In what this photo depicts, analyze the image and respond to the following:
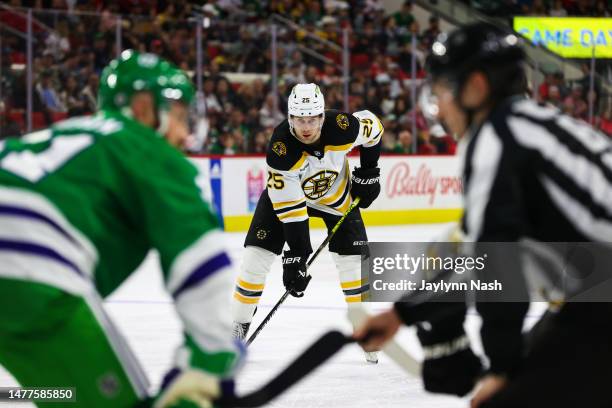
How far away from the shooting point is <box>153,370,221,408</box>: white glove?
5.52ft

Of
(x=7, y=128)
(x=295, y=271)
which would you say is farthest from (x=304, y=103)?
(x=7, y=128)

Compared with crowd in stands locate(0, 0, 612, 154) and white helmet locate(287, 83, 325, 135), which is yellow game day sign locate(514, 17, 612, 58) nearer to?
crowd in stands locate(0, 0, 612, 154)

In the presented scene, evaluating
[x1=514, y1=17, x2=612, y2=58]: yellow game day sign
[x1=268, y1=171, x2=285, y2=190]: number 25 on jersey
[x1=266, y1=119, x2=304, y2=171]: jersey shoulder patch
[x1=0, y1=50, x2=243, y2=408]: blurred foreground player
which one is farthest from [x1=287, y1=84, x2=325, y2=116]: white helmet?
[x1=514, y1=17, x2=612, y2=58]: yellow game day sign

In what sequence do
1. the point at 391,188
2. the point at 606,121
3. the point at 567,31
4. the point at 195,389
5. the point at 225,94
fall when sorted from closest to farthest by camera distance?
the point at 195,389
the point at 225,94
the point at 391,188
the point at 606,121
the point at 567,31

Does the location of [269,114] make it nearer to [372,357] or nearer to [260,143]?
[260,143]

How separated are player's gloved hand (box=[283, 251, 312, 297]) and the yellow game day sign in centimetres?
1428

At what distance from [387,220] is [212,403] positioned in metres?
10.1

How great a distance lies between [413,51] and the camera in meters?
12.5

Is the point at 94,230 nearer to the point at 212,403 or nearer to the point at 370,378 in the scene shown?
the point at 212,403

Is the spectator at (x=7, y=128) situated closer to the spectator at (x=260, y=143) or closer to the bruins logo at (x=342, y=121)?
the spectator at (x=260, y=143)

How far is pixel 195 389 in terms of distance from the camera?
1682 mm

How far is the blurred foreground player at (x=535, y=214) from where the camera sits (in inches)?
68.4

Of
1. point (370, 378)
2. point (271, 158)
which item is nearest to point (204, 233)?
point (370, 378)

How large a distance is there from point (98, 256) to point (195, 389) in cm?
33
